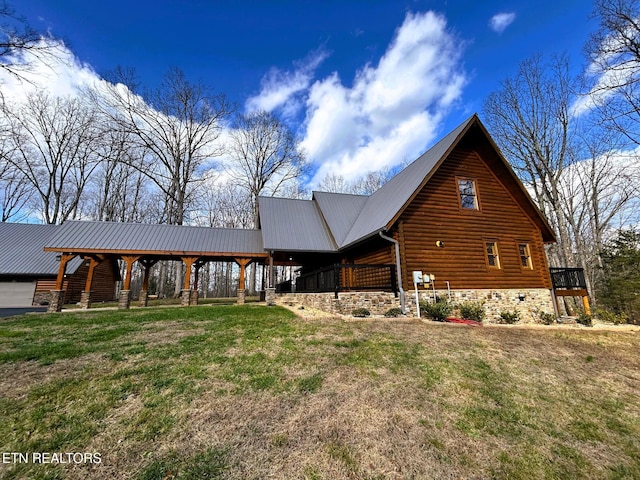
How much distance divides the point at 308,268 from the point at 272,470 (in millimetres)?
17036

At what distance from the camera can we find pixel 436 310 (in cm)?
950

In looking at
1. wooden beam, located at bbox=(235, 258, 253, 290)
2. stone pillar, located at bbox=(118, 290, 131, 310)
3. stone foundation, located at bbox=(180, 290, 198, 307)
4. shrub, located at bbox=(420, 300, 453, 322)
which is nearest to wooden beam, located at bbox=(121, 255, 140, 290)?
stone pillar, located at bbox=(118, 290, 131, 310)

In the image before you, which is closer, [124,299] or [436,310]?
[436,310]

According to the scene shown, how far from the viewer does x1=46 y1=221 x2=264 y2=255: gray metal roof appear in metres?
14.1

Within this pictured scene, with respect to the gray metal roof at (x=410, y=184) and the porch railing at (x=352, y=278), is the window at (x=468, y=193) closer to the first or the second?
the gray metal roof at (x=410, y=184)

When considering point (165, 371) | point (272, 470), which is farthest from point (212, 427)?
point (165, 371)

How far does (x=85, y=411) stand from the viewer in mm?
3266

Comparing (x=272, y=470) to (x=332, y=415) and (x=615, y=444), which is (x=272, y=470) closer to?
(x=332, y=415)

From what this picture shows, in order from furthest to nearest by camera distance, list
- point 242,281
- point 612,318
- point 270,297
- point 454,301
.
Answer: point 242,281 < point 270,297 < point 612,318 < point 454,301

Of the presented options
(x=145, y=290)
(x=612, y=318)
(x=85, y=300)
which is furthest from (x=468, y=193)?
(x=85, y=300)

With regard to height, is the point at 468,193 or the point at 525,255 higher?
the point at 468,193

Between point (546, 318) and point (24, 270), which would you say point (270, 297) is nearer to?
point (546, 318)

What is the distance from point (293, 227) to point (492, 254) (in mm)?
9951

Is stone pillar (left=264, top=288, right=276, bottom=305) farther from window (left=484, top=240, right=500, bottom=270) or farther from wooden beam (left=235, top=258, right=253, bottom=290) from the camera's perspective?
window (left=484, top=240, right=500, bottom=270)
